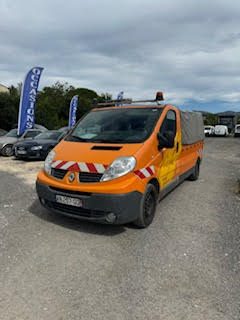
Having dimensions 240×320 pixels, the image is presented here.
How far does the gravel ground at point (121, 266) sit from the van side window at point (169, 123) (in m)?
1.49

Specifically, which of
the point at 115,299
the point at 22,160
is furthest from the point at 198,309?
the point at 22,160

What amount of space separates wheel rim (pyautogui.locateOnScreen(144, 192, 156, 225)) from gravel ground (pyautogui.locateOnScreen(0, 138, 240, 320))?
0.18 meters

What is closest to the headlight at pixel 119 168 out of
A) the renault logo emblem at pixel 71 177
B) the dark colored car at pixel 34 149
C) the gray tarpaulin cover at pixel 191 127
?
the renault logo emblem at pixel 71 177

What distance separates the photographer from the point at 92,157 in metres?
3.96

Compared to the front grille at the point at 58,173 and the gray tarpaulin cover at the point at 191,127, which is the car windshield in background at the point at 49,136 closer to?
the gray tarpaulin cover at the point at 191,127

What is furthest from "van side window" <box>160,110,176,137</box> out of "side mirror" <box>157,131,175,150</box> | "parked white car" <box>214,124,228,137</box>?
"parked white car" <box>214,124,228,137</box>

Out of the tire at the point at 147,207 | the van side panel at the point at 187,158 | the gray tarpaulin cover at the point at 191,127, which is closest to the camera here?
the tire at the point at 147,207

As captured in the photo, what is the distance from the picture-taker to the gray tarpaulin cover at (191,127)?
604cm

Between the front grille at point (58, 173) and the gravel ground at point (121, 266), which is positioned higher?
the front grille at point (58, 173)

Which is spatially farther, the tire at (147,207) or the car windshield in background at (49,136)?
the car windshield in background at (49,136)

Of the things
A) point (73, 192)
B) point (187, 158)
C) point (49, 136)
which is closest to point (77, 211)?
point (73, 192)

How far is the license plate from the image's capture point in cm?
378

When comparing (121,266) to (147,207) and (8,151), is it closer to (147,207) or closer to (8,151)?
(147,207)

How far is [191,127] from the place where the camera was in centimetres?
677
